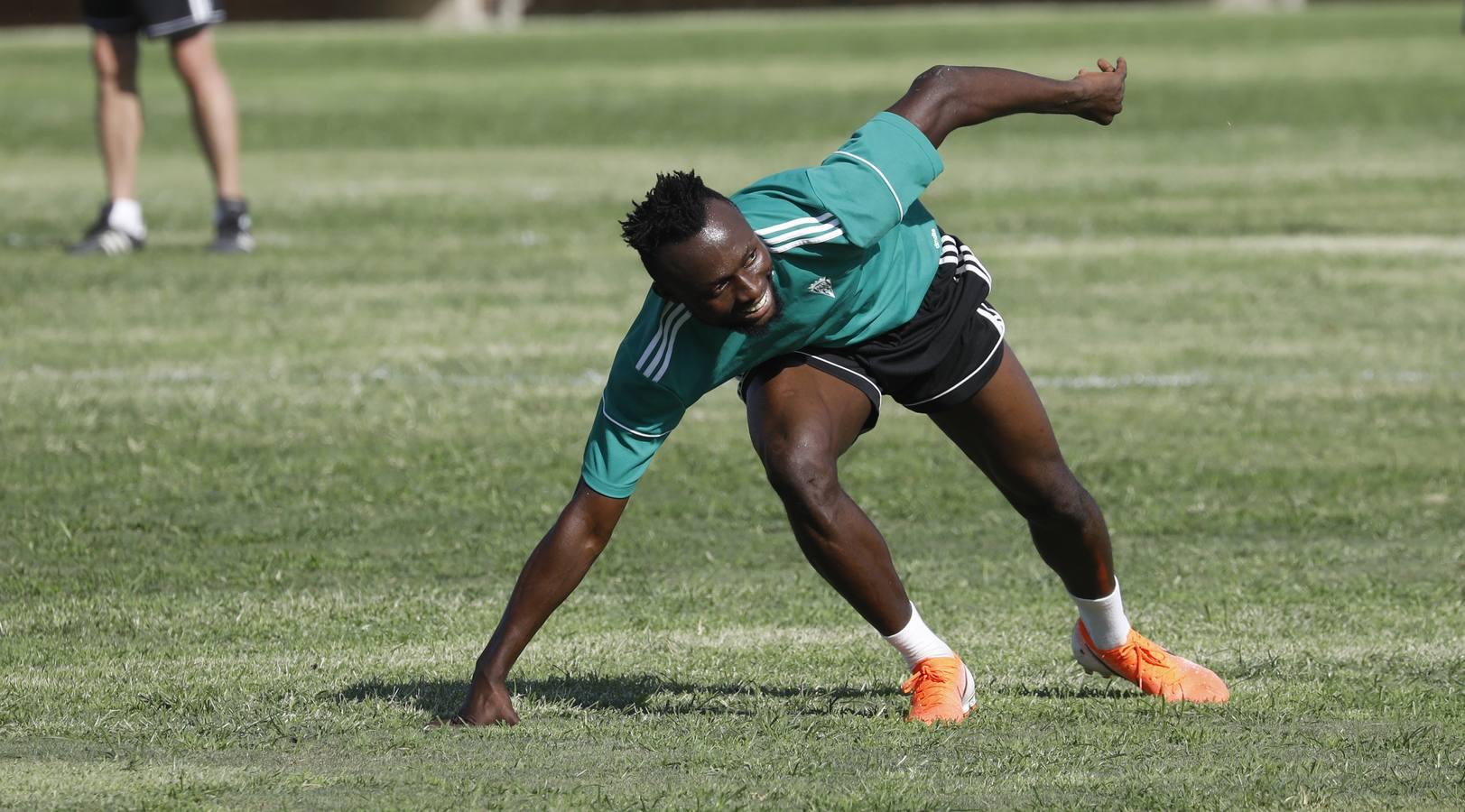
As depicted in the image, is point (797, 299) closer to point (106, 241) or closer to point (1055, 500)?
point (1055, 500)

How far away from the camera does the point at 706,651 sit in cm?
587

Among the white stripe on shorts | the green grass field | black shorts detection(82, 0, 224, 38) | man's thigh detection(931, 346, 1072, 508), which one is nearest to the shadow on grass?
the green grass field

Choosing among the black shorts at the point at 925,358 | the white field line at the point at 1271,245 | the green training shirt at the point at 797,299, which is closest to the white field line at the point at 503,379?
the white field line at the point at 1271,245

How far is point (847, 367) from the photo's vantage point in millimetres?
5121

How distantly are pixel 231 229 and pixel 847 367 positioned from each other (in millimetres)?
8606

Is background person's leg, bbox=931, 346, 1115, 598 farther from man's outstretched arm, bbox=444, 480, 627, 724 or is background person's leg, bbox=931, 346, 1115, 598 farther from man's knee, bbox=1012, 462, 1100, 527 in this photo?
man's outstretched arm, bbox=444, 480, 627, 724

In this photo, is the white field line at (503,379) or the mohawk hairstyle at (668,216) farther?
the white field line at (503,379)

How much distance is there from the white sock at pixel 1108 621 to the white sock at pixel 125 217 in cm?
873

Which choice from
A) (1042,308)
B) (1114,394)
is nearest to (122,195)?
(1042,308)

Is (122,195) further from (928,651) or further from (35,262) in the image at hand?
(928,651)

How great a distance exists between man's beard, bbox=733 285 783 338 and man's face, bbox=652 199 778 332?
13 mm

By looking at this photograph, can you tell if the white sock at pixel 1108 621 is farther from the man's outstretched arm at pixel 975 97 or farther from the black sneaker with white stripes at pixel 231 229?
the black sneaker with white stripes at pixel 231 229

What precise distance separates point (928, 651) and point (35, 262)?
8.81 m

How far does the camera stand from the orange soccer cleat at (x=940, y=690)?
16.5 ft
